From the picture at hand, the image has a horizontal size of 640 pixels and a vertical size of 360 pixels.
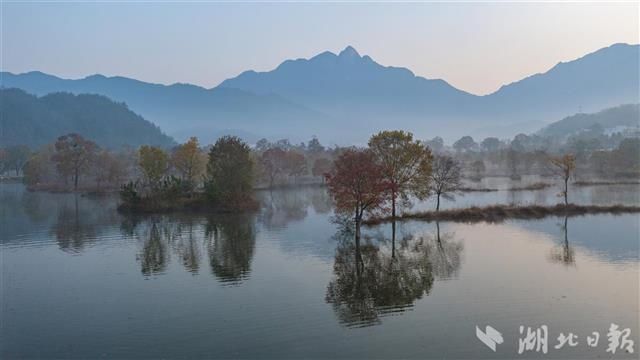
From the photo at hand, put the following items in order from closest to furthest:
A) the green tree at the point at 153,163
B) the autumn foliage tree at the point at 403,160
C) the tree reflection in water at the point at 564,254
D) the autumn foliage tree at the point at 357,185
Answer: the tree reflection in water at the point at 564,254
the autumn foliage tree at the point at 357,185
the autumn foliage tree at the point at 403,160
the green tree at the point at 153,163

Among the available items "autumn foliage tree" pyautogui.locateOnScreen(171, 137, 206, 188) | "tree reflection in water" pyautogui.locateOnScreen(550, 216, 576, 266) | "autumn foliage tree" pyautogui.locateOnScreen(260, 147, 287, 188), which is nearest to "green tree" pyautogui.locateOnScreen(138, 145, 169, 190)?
"autumn foliage tree" pyautogui.locateOnScreen(171, 137, 206, 188)

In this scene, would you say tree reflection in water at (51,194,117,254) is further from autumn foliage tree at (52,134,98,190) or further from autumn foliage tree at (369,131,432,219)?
autumn foliage tree at (369,131,432,219)

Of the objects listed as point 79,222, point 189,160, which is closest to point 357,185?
point 79,222

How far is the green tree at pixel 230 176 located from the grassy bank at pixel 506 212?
17.6 meters

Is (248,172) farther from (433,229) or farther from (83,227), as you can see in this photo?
(433,229)

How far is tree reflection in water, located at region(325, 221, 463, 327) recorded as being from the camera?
21641 mm

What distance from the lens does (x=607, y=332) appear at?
18.5m

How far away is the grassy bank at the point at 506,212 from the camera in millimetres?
47344

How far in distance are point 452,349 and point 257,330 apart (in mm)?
6910

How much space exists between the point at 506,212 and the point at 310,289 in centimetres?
3074

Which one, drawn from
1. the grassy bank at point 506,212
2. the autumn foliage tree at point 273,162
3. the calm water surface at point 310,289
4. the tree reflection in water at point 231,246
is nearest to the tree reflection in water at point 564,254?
the calm water surface at point 310,289

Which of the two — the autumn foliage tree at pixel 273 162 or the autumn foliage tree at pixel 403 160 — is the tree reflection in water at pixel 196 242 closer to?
the autumn foliage tree at pixel 403 160

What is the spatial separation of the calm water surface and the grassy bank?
11.9ft

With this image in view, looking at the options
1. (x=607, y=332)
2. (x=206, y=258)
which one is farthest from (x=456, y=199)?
(x=607, y=332)
